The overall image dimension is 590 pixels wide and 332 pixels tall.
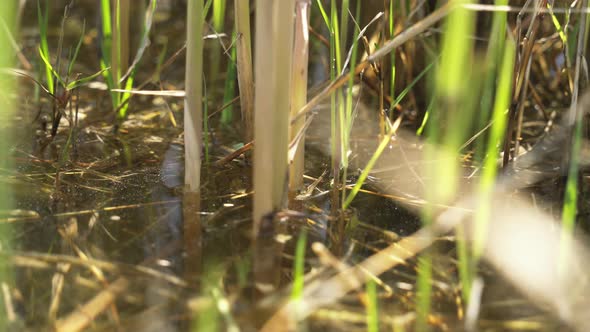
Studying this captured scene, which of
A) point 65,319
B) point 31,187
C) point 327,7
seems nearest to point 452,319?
point 65,319

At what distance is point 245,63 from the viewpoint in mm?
1264

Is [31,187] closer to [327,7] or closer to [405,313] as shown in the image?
[405,313]

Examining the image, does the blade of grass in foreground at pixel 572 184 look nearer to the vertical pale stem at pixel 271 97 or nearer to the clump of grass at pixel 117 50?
the vertical pale stem at pixel 271 97

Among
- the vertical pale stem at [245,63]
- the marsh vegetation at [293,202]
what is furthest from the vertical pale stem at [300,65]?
the vertical pale stem at [245,63]

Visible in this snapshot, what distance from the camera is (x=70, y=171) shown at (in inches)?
51.1

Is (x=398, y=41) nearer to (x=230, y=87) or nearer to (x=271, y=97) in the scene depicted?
(x=271, y=97)

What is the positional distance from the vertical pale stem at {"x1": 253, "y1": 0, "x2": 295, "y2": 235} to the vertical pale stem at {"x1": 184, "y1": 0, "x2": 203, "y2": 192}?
136 millimetres

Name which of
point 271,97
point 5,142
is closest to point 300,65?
point 271,97

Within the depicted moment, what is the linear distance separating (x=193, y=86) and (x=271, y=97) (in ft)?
0.56

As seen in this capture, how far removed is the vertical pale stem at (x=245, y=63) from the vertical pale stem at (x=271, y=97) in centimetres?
22

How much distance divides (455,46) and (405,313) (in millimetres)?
357

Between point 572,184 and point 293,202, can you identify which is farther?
point 293,202

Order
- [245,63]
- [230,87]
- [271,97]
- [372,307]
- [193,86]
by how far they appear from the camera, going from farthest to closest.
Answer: [230,87] < [245,63] < [193,86] < [271,97] < [372,307]

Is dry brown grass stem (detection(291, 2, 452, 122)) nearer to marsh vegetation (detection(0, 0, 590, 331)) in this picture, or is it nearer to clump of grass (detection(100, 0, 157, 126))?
marsh vegetation (detection(0, 0, 590, 331))
